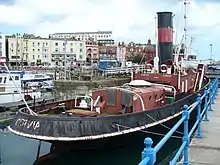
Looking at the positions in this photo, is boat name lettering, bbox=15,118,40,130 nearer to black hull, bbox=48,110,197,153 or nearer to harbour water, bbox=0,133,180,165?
black hull, bbox=48,110,197,153

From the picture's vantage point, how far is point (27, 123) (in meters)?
11.1

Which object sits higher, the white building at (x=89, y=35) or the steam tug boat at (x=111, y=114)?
the white building at (x=89, y=35)

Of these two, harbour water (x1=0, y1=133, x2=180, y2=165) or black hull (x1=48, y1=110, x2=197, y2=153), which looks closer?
black hull (x1=48, y1=110, x2=197, y2=153)

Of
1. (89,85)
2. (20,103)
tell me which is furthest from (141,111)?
(89,85)

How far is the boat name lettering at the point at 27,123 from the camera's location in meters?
10.8

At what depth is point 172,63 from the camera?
1825cm

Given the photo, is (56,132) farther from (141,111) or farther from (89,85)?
(89,85)

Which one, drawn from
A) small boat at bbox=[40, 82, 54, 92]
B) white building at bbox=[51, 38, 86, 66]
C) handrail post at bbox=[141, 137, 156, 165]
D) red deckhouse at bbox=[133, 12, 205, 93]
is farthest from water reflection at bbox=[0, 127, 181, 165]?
white building at bbox=[51, 38, 86, 66]

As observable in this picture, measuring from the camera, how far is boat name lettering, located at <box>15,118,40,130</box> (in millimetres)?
10773

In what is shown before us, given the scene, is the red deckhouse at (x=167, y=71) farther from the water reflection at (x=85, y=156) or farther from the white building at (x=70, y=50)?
the white building at (x=70, y=50)

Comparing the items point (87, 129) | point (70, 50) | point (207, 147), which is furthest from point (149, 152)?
point (70, 50)

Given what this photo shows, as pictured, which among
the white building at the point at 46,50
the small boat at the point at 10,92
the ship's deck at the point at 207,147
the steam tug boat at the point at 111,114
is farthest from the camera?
the white building at the point at 46,50

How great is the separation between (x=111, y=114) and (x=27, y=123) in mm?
3128

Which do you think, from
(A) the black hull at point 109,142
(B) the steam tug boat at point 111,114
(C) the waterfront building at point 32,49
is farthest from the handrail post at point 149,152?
(C) the waterfront building at point 32,49
